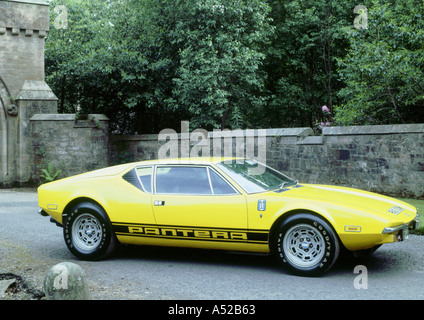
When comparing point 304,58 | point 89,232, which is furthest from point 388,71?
point 304,58

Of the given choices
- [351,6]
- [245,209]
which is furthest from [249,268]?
[351,6]

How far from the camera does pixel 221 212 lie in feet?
19.4

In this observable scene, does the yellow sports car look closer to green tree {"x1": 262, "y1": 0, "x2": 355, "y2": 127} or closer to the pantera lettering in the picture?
the pantera lettering

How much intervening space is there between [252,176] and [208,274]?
1388 mm

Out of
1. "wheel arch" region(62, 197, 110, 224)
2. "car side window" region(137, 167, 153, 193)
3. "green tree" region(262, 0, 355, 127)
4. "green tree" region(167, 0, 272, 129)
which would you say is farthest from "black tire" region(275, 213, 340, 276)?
"green tree" region(262, 0, 355, 127)

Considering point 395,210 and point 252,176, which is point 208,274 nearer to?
point 252,176

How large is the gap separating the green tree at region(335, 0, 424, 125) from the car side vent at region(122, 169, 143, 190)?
9128mm

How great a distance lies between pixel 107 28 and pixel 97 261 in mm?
15936

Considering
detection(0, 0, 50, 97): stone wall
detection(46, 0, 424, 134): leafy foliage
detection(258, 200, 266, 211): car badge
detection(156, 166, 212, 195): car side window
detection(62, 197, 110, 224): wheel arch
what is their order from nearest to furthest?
detection(258, 200, 266, 211): car badge → detection(156, 166, 212, 195): car side window → detection(62, 197, 110, 224): wheel arch → detection(46, 0, 424, 134): leafy foliage → detection(0, 0, 50, 97): stone wall

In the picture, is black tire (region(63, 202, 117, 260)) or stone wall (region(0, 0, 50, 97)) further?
stone wall (region(0, 0, 50, 97))

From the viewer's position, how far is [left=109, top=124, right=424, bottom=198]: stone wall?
12.2 metres

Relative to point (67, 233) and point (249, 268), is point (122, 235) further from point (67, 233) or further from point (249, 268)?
point (249, 268)

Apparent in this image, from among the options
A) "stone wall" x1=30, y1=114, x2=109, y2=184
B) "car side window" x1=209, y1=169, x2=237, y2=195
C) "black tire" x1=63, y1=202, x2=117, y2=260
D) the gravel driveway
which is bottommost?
the gravel driveway
